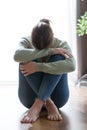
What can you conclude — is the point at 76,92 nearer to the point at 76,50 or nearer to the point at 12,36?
the point at 76,50

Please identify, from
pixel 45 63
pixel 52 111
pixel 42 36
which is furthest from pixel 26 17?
pixel 52 111

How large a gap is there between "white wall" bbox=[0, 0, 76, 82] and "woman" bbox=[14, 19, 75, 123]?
728 millimetres

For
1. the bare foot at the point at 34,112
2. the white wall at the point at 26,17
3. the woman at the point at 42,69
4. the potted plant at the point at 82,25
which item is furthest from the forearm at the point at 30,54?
the white wall at the point at 26,17

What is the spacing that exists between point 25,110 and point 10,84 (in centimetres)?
78

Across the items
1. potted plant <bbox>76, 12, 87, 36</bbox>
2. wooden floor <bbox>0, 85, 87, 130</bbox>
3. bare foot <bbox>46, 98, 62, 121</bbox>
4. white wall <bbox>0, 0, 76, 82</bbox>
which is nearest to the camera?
wooden floor <bbox>0, 85, 87, 130</bbox>

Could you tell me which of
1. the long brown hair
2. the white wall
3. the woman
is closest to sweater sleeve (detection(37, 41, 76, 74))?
the woman

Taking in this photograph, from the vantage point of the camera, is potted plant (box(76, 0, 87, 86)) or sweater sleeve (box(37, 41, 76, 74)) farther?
potted plant (box(76, 0, 87, 86))

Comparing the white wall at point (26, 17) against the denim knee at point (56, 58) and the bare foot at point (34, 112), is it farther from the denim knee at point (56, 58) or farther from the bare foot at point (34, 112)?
the bare foot at point (34, 112)

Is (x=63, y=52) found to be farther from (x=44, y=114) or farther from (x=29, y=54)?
(x=44, y=114)

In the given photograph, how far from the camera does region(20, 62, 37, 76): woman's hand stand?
2025mm

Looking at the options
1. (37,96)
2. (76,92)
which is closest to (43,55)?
(37,96)

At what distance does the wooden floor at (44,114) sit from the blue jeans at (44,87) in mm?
109

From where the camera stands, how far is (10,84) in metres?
3.03

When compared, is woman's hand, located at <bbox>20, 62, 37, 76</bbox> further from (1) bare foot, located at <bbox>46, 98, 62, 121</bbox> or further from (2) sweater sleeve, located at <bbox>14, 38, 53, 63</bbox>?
(1) bare foot, located at <bbox>46, 98, 62, 121</bbox>
